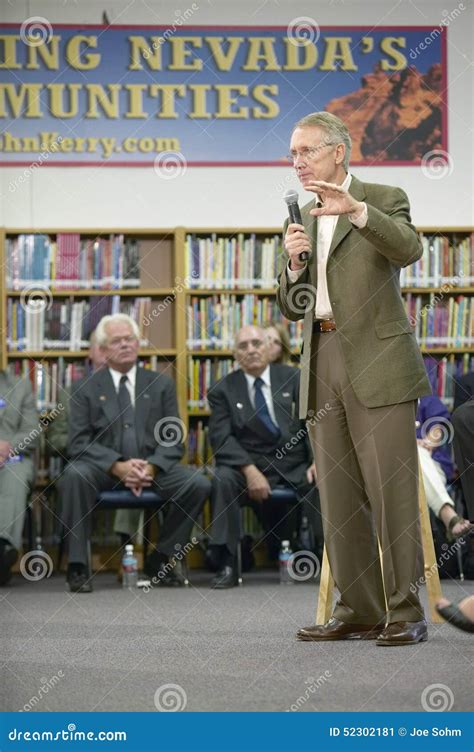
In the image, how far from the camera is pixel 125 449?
6.00m

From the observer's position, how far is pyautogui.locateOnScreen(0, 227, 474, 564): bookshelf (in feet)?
22.1

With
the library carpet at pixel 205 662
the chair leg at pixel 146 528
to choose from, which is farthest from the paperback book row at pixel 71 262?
the library carpet at pixel 205 662

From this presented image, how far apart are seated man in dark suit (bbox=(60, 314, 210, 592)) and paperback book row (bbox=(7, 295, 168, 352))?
475mm

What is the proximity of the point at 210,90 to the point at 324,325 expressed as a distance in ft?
13.0

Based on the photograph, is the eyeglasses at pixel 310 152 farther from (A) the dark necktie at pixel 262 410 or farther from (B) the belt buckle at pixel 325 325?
(A) the dark necktie at pixel 262 410

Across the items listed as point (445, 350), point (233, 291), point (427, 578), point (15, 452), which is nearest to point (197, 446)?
point (233, 291)

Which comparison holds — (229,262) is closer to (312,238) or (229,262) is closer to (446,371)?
(446,371)

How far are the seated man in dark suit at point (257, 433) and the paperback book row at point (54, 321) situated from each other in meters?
0.99

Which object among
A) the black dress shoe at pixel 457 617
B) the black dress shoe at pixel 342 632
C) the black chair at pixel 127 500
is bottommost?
the black dress shoe at pixel 342 632

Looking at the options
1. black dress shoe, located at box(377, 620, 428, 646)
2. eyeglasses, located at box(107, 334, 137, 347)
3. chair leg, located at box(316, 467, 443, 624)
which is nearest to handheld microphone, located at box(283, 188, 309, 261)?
chair leg, located at box(316, 467, 443, 624)

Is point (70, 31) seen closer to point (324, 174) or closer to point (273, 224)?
point (273, 224)

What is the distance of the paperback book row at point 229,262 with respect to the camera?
22.3 ft

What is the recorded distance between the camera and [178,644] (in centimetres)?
363

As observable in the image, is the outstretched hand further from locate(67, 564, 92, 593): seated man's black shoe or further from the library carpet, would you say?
locate(67, 564, 92, 593): seated man's black shoe
